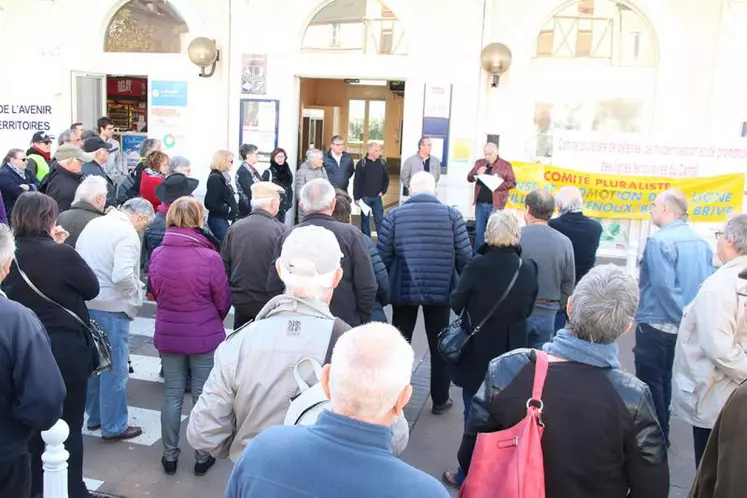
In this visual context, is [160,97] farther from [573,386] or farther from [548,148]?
[573,386]

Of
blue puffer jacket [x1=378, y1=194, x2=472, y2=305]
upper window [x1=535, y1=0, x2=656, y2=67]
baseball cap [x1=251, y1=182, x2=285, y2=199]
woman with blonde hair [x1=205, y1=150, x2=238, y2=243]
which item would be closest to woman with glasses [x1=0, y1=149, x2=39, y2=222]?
woman with blonde hair [x1=205, y1=150, x2=238, y2=243]

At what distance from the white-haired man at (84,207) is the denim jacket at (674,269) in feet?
12.6

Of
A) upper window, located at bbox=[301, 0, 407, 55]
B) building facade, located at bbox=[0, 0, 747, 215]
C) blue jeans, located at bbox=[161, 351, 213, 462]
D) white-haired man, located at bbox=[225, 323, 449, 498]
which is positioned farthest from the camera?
upper window, located at bbox=[301, 0, 407, 55]

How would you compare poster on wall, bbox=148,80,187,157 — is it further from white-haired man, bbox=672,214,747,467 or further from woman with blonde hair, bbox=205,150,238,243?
white-haired man, bbox=672,214,747,467

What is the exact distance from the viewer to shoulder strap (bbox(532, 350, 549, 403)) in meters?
2.40

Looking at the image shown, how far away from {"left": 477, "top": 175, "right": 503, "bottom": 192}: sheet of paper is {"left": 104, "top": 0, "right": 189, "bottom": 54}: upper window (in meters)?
6.42

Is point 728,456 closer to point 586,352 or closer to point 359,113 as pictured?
point 586,352

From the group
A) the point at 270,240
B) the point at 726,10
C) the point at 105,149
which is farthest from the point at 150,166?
the point at 726,10

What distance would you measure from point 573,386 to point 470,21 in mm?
10224

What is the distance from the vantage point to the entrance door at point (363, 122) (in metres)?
19.0

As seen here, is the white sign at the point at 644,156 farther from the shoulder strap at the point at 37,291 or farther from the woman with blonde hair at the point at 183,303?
the shoulder strap at the point at 37,291

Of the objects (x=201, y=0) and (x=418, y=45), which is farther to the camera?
(x=201, y=0)

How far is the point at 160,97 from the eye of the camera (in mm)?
12953

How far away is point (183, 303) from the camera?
4.30m
